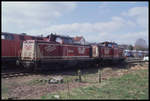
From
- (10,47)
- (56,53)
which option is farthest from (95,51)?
(10,47)

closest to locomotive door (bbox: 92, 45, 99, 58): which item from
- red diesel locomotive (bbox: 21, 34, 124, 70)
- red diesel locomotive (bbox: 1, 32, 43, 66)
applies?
red diesel locomotive (bbox: 21, 34, 124, 70)

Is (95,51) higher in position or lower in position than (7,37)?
lower

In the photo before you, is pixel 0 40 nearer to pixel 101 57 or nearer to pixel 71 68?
pixel 71 68

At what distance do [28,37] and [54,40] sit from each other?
2546 mm

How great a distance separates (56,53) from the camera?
57.8ft

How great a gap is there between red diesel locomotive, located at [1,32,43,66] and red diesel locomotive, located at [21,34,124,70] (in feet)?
2.57

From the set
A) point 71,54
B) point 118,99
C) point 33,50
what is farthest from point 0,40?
point 118,99

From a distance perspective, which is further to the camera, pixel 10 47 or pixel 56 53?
pixel 56 53

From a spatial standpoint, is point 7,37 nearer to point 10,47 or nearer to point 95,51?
point 10,47

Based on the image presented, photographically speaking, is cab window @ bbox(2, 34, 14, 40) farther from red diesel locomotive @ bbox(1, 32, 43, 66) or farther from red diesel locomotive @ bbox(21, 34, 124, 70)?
red diesel locomotive @ bbox(21, 34, 124, 70)

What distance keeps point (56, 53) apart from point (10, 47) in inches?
158

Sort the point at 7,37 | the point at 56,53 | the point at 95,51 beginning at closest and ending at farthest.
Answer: the point at 7,37
the point at 56,53
the point at 95,51

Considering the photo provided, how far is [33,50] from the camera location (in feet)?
52.5

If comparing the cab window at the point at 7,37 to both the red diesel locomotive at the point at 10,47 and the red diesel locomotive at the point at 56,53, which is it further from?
the red diesel locomotive at the point at 56,53
